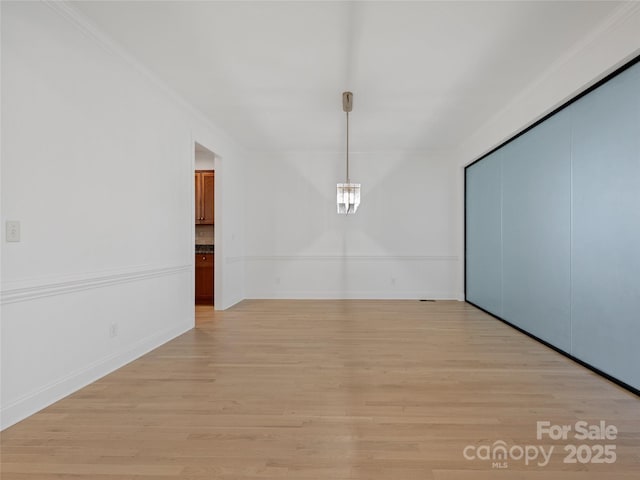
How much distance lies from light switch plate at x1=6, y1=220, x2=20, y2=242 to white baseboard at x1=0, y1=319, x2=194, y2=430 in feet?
3.21

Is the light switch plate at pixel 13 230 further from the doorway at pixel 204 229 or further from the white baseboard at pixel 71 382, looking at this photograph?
the doorway at pixel 204 229

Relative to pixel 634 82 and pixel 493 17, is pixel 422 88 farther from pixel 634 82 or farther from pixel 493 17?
pixel 634 82

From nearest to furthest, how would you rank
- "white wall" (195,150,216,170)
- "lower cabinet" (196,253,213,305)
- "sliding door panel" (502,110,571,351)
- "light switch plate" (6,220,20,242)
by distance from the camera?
"light switch plate" (6,220,20,242), "sliding door panel" (502,110,571,351), "lower cabinet" (196,253,213,305), "white wall" (195,150,216,170)

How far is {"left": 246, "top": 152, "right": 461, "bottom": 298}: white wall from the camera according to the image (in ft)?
22.2

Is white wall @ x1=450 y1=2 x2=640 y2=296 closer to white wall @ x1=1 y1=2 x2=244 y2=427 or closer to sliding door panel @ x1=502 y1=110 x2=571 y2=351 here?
sliding door panel @ x1=502 y1=110 x2=571 y2=351

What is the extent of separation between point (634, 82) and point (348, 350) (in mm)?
3193

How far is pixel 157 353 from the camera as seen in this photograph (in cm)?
353

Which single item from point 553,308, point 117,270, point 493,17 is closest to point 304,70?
point 493,17

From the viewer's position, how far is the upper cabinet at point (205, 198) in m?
6.39

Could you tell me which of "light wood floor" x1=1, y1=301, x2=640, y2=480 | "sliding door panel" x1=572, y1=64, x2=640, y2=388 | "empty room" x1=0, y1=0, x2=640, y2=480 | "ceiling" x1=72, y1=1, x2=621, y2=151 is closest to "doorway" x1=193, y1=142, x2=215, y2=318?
"empty room" x1=0, y1=0, x2=640, y2=480

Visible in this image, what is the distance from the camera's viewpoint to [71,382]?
2.57 meters

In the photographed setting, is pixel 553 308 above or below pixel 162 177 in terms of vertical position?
below

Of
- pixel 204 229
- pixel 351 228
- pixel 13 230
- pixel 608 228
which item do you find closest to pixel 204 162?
pixel 204 229

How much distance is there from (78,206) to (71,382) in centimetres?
129
